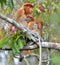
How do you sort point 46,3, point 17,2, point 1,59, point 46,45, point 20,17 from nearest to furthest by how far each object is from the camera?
point 46,45, point 20,17, point 46,3, point 17,2, point 1,59

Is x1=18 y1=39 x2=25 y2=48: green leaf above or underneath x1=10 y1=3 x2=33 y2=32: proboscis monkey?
underneath

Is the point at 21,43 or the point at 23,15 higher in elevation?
the point at 23,15

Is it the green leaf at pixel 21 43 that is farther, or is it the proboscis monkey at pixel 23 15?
the proboscis monkey at pixel 23 15

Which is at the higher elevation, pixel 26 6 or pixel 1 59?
pixel 26 6

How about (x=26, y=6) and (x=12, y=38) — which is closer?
(x=12, y=38)

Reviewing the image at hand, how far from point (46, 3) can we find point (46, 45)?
1737mm

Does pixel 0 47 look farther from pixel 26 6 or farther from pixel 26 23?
pixel 26 6

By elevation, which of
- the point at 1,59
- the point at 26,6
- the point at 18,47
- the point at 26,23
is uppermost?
the point at 26,6

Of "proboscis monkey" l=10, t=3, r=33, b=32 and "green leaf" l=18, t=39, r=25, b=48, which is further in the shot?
"proboscis monkey" l=10, t=3, r=33, b=32

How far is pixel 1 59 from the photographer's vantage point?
14.1ft

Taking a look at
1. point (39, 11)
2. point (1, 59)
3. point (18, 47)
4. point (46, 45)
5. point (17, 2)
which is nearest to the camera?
point (46, 45)

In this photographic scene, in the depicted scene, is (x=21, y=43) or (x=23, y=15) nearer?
(x=21, y=43)

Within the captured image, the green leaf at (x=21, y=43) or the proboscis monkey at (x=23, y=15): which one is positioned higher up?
the proboscis monkey at (x=23, y=15)

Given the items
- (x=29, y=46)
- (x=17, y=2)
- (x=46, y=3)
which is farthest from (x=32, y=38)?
(x=17, y=2)
